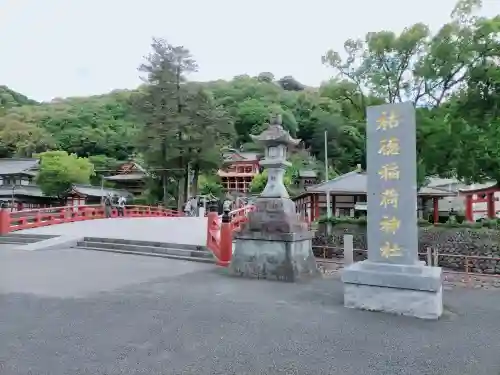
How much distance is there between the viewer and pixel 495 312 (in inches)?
250

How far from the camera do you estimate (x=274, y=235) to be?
8.83 m

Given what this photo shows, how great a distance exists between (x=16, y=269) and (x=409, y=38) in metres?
17.6

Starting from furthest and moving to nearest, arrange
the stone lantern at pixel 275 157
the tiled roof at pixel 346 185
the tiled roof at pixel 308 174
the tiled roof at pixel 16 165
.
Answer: the tiled roof at pixel 308 174, the tiled roof at pixel 16 165, the tiled roof at pixel 346 185, the stone lantern at pixel 275 157

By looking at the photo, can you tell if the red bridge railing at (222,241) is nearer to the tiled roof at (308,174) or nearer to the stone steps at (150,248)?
the stone steps at (150,248)

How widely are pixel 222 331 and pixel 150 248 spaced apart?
27.1 ft

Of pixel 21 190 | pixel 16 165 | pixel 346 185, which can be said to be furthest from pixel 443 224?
pixel 16 165

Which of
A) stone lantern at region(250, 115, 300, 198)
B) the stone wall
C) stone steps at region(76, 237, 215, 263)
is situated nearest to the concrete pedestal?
stone lantern at region(250, 115, 300, 198)

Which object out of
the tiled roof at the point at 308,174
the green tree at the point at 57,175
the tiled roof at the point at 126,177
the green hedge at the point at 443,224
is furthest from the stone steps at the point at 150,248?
the tiled roof at the point at 308,174

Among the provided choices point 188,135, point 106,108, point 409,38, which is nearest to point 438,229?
point 409,38

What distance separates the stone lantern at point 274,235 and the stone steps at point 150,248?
2248mm

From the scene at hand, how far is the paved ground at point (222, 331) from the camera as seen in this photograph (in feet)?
12.8

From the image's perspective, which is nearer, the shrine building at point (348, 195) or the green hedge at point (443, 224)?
→ the green hedge at point (443, 224)

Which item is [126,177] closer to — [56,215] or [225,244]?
[56,215]

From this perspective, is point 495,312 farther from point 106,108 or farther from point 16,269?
point 106,108
